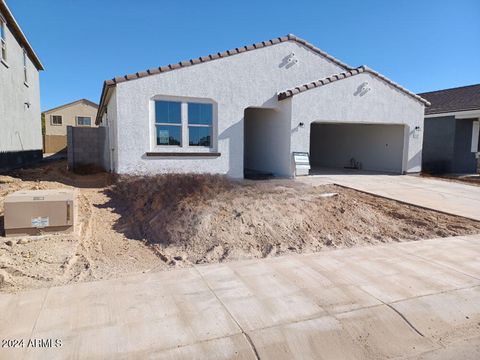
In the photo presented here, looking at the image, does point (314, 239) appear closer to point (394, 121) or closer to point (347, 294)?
point (347, 294)

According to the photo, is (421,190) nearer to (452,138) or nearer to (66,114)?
(452,138)

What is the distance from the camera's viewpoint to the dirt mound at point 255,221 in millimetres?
6270

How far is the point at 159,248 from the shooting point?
6.19m

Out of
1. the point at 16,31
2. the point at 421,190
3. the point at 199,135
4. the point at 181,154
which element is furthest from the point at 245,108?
the point at 16,31

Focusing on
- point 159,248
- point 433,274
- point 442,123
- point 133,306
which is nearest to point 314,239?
point 433,274

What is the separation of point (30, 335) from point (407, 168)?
14979 millimetres

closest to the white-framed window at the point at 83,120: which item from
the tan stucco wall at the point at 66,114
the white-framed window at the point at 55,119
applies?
the tan stucco wall at the point at 66,114

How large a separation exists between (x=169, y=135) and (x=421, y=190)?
8609 mm

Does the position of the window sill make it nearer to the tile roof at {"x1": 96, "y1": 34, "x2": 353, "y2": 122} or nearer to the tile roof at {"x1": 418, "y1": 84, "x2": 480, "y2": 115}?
the tile roof at {"x1": 96, "y1": 34, "x2": 353, "y2": 122}

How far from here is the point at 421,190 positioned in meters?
11.5

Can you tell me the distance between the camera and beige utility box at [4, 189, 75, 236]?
5.97 metres

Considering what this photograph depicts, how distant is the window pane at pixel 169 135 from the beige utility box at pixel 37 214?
5.73 metres

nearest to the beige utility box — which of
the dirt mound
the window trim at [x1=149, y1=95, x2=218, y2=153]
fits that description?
the dirt mound

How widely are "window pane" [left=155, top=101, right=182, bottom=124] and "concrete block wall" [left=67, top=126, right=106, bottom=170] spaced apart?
4.58 meters
